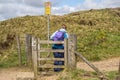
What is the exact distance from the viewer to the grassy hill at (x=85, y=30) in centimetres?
2286

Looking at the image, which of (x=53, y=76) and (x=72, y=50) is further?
(x=53, y=76)

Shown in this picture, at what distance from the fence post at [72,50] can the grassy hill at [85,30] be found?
6.48m

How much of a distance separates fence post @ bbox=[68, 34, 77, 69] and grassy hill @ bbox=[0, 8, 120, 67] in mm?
6482

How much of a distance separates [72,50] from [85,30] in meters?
13.2

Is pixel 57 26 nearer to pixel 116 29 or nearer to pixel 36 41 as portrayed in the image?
pixel 116 29

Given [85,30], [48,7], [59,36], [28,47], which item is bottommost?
[28,47]

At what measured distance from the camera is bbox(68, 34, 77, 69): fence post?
14523mm

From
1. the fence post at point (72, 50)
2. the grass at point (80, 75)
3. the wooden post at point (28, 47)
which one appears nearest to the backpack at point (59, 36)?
the fence post at point (72, 50)

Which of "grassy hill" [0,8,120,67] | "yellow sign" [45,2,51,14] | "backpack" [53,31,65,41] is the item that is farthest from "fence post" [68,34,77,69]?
"grassy hill" [0,8,120,67]

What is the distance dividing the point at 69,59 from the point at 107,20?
54.9 feet

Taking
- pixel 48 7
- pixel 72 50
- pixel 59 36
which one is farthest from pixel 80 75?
pixel 48 7

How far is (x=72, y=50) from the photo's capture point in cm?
1455

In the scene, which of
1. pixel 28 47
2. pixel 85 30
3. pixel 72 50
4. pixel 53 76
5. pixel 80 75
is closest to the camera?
pixel 80 75

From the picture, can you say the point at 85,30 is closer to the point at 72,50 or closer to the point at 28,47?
the point at 28,47
